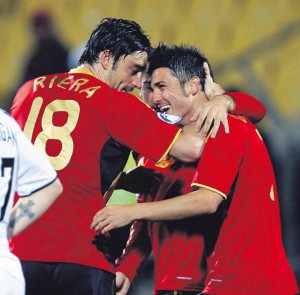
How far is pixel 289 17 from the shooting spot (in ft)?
14.8

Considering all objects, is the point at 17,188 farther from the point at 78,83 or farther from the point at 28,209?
the point at 78,83

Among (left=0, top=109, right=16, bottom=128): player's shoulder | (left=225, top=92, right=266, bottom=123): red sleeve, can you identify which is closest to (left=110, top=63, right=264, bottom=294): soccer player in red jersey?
(left=225, top=92, right=266, bottom=123): red sleeve

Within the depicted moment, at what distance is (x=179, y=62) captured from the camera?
9.00 ft

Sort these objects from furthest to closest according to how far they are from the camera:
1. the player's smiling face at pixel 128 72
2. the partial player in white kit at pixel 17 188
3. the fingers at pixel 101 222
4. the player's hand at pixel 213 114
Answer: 1. the player's smiling face at pixel 128 72
2. the player's hand at pixel 213 114
3. the fingers at pixel 101 222
4. the partial player in white kit at pixel 17 188

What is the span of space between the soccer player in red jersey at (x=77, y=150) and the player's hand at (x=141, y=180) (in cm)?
22

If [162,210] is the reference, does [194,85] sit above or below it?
above

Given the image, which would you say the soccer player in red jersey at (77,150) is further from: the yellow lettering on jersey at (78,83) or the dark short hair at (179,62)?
the dark short hair at (179,62)

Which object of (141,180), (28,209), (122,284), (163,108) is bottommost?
(122,284)

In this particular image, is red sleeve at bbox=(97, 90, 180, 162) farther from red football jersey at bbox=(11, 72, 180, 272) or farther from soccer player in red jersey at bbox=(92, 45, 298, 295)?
soccer player in red jersey at bbox=(92, 45, 298, 295)

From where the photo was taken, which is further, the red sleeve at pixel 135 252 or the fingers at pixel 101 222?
the red sleeve at pixel 135 252

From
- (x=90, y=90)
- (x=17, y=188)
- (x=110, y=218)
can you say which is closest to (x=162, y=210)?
(x=110, y=218)

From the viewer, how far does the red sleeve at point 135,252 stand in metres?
2.70

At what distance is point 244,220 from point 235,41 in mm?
2370

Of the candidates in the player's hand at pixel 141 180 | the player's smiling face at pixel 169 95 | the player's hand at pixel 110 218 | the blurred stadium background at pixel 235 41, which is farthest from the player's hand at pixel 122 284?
the blurred stadium background at pixel 235 41
